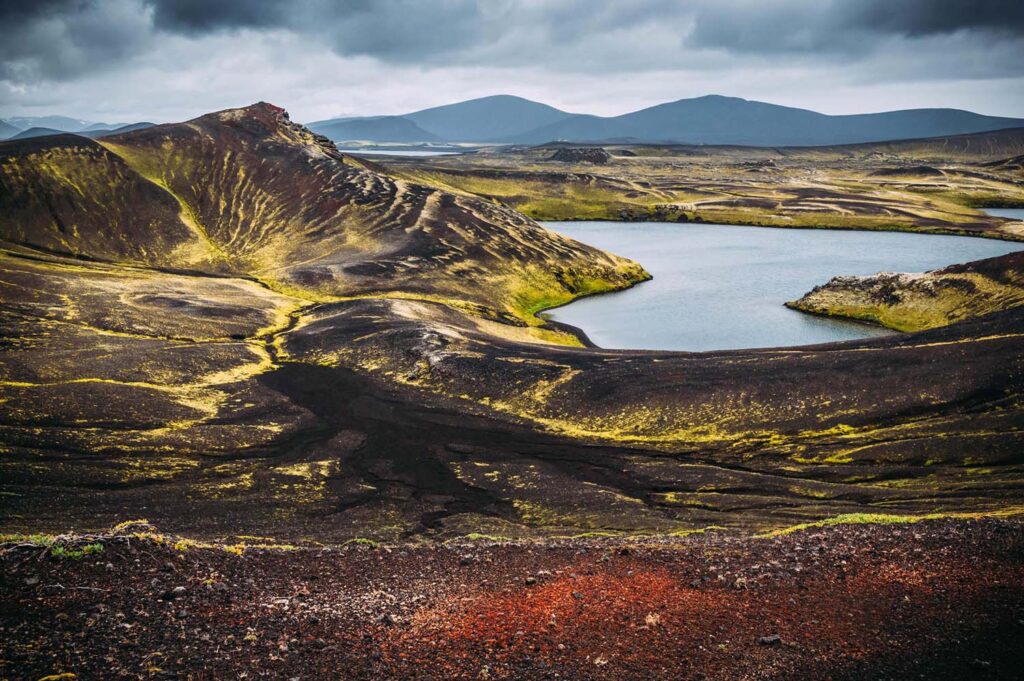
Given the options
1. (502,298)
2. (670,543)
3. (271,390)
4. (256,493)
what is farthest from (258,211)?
(670,543)

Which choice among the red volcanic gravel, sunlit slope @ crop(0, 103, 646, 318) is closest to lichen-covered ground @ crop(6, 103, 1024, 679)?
the red volcanic gravel

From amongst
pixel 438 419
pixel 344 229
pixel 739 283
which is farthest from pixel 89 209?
pixel 739 283

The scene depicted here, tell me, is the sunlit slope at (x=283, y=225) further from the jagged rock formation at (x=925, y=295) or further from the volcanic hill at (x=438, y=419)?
the jagged rock formation at (x=925, y=295)

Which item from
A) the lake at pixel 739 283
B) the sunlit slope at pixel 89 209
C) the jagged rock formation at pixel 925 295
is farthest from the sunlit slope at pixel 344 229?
the jagged rock formation at pixel 925 295

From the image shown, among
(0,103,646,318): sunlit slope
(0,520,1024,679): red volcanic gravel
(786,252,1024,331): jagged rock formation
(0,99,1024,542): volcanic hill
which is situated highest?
(0,103,646,318): sunlit slope

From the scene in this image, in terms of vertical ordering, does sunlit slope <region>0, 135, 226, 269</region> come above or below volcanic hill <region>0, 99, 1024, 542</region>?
above

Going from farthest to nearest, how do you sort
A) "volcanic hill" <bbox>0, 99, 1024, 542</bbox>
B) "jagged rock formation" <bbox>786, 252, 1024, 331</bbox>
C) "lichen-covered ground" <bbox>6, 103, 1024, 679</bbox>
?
"jagged rock formation" <bbox>786, 252, 1024, 331</bbox>
"volcanic hill" <bbox>0, 99, 1024, 542</bbox>
"lichen-covered ground" <bbox>6, 103, 1024, 679</bbox>

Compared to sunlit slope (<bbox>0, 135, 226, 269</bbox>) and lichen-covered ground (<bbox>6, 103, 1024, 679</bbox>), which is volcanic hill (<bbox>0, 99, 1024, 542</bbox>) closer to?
lichen-covered ground (<bbox>6, 103, 1024, 679</bbox>)
